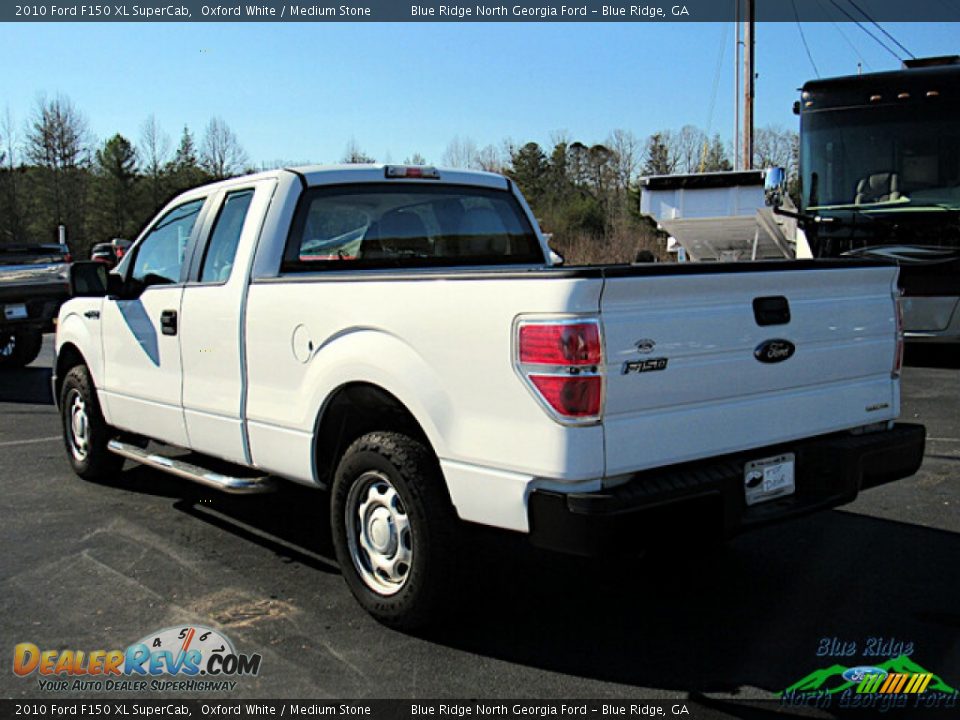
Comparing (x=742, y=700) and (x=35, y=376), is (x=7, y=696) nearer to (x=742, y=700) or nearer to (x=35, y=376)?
(x=742, y=700)

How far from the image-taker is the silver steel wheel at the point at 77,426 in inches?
259

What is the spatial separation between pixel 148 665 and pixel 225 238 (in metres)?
2.35

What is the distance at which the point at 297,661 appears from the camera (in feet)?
12.1

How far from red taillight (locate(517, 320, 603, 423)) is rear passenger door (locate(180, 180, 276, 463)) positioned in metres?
2.00

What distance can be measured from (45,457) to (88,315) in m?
1.85

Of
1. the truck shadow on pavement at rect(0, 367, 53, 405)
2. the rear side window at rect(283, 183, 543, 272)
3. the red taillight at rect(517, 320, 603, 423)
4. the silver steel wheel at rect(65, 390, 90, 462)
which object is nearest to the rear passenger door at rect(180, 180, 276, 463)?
the rear side window at rect(283, 183, 543, 272)

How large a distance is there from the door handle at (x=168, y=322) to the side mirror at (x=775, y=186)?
934cm

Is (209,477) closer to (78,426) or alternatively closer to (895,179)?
(78,426)

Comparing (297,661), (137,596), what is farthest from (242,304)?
(297,661)

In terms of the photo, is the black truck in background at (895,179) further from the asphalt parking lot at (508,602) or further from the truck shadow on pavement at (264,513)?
the truck shadow on pavement at (264,513)

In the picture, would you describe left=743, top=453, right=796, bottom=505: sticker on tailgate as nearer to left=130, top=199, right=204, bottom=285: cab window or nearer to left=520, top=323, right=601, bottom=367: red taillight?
left=520, top=323, right=601, bottom=367: red taillight

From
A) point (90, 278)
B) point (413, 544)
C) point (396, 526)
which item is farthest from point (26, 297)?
point (413, 544)

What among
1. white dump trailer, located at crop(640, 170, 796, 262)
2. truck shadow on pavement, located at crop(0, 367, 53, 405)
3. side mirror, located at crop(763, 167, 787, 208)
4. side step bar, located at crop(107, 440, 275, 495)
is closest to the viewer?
side step bar, located at crop(107, 440, 275, 495)

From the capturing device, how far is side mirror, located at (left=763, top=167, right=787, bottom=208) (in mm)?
12555
